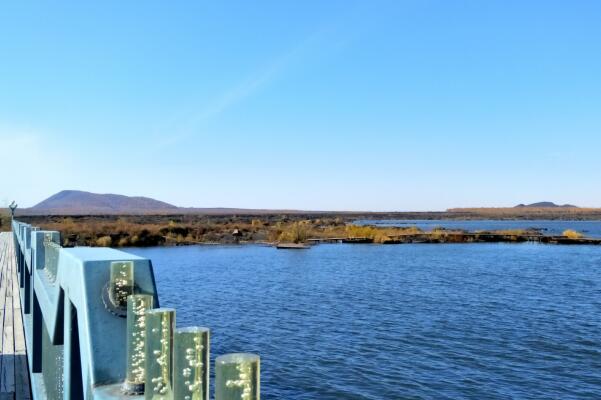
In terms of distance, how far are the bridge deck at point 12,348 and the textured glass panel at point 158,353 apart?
17.8 feet

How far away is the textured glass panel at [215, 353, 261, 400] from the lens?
Answer: 1355 mm

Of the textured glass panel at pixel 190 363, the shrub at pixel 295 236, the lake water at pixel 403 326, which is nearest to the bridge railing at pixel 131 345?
the textured glass panel at pixel 190 363

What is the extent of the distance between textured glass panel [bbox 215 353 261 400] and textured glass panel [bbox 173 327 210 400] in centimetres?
16

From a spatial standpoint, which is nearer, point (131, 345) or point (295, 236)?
point (131, 345)

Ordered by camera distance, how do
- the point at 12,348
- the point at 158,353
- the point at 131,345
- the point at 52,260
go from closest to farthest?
the point at 158,353
the point at 131,345
the point at 52,260
the point at 12,348

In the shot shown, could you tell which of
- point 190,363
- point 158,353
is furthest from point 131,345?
point 190,363

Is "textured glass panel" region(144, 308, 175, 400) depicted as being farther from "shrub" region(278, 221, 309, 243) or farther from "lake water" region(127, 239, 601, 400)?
"shrub" region(278, 221, 309, 243)

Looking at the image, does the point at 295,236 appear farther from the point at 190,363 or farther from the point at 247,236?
the point at 190,363

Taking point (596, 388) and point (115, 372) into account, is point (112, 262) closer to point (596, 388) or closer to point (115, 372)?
point (115, 372)

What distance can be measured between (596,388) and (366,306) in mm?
11197

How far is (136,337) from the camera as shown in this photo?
184 centimetres

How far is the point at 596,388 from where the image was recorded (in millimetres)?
13438

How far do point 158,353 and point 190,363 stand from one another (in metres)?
0.24

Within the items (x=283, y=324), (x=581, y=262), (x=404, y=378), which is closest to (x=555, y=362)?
(x=404, y=378)
